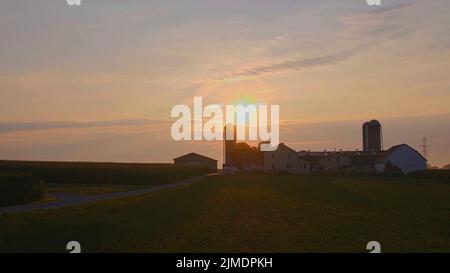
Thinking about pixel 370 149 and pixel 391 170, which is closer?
pixel 391 170

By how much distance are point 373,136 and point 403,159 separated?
2170 centimetres

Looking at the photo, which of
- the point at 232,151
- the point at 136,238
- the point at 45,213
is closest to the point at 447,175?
the point at 45,213

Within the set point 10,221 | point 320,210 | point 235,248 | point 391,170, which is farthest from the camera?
point 391,170

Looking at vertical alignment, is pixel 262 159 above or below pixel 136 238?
above

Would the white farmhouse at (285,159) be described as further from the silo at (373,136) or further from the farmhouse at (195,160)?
the farmhouse at (195,160)

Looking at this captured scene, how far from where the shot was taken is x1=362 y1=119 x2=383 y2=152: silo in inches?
5910

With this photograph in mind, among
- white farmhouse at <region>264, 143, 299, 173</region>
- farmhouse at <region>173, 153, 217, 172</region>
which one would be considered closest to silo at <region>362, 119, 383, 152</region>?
white farmhouse at <region>264, 143, 299, 173</region>

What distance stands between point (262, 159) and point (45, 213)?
13855cm

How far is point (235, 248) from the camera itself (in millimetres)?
18562

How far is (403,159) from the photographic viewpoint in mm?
130375

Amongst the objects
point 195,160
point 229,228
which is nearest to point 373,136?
point 195,160

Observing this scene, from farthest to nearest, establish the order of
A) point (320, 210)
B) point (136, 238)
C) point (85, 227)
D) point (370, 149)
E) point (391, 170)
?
point (370, 149)
point (391, 170)
point (320, 210)
point (85, 227)
point (136, 238)

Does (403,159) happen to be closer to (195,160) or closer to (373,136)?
(373,136)

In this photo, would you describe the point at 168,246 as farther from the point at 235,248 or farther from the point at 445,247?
the point at 445,247
